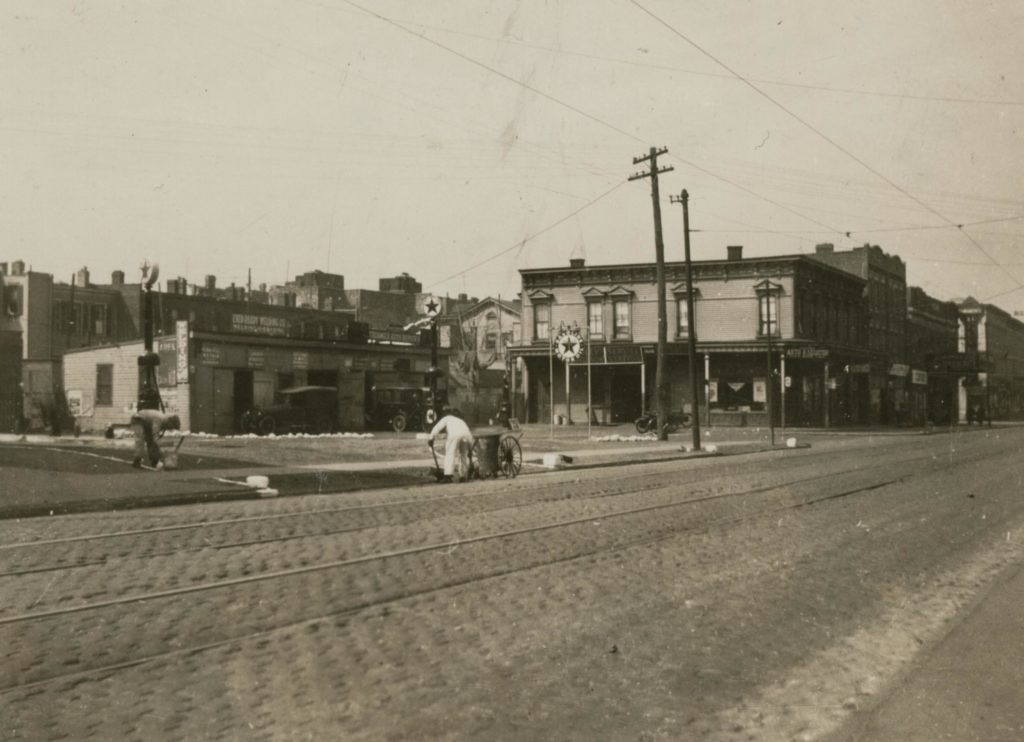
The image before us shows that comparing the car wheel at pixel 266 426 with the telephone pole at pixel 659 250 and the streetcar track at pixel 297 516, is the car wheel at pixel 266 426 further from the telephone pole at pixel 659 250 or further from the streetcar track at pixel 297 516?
the streetcar track at pixel 297 516

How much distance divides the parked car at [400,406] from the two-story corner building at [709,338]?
7299 mm

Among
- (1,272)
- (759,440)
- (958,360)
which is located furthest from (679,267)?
(1,272)

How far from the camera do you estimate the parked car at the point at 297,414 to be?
1356 inches

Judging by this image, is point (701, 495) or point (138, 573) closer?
point (138, 573)

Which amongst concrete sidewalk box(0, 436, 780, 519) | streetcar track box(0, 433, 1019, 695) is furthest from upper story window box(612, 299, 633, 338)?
streetcar track box(0, 433, 1019, 695)

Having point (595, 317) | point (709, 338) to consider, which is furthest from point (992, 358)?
point (595, 317)

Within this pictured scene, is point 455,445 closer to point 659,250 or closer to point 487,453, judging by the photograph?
point 487,453

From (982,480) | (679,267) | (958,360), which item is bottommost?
(982,480)

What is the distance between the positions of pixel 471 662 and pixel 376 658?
0.55 m

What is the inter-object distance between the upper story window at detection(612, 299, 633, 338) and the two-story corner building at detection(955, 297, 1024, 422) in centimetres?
3383

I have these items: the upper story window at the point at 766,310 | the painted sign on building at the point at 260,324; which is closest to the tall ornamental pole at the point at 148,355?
the upper story window at the point at 766,310

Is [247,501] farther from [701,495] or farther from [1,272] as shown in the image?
[1,272]

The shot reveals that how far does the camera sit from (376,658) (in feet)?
17.8

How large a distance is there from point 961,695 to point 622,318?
45.5 metres
